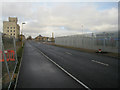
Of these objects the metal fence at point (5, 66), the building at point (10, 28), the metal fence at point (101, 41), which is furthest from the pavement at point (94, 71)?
the building at point (10, 28)

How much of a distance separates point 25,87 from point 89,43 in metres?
21.3

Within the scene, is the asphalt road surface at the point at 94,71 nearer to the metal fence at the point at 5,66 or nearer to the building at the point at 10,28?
the metal fence at the point at 5,66

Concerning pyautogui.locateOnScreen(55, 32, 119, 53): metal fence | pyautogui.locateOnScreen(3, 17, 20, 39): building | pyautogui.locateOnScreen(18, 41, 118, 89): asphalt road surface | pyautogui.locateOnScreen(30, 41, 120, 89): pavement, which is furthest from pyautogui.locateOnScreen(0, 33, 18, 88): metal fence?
pyautogui.locateOnScreen(3, 17, 20, 39): building

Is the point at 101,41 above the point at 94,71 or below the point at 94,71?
above

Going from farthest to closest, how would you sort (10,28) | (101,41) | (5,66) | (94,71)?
(10,28) → (101,41) → (94,71) → (5,66)

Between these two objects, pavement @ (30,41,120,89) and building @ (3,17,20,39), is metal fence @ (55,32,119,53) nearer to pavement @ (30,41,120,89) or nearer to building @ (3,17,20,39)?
pavement @ (30,41,120,89)

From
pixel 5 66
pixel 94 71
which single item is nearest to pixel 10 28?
pixel 5 66

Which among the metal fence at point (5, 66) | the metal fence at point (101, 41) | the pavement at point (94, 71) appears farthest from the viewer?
the metal fence at point (101, 41)

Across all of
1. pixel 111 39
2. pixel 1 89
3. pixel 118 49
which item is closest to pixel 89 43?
pixel 111 39

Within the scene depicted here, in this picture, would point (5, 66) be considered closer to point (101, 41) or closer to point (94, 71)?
point (94, 71)

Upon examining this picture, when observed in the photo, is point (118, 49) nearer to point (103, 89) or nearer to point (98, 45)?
point (98, 45)

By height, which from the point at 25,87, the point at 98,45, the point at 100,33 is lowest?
the point at 25,87

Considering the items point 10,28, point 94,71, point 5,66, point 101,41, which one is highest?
point 10,28

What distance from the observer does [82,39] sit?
90.9ft
